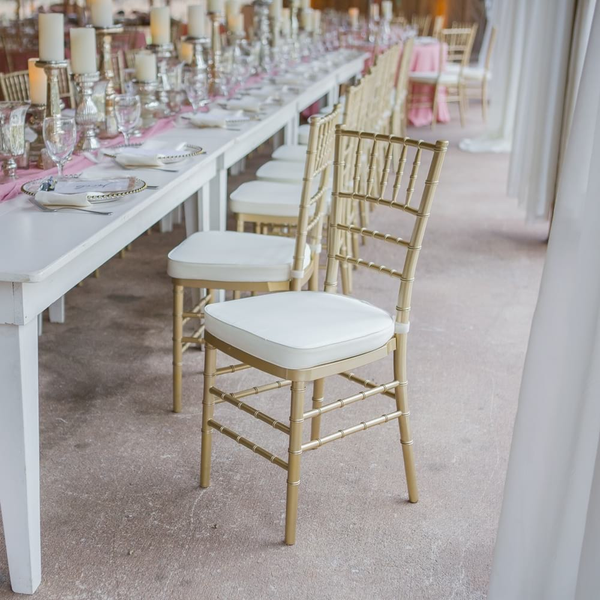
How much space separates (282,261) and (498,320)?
4.50ft

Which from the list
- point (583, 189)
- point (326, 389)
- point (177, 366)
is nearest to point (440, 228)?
point (326, 389)

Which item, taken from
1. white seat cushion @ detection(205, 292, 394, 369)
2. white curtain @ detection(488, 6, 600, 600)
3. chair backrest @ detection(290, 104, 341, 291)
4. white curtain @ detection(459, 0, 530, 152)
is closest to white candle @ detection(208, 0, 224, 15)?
chair backrest @ detection(290, 104, 341, 291)

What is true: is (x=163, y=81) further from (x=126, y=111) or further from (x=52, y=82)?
(x=52, y=82)

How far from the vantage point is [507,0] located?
7.28 m

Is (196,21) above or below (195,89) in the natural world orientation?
above

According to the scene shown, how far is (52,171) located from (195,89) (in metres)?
1.22

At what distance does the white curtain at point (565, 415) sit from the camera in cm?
141

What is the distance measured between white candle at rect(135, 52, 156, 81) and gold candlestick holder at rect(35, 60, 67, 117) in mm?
662

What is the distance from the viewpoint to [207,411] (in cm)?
219

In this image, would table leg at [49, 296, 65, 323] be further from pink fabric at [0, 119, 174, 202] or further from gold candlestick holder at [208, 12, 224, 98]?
gold candlestick holder at [208, 12, 224, 98]

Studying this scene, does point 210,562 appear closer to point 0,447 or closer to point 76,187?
point 0,447

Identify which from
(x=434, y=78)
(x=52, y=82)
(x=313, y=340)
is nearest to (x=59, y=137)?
(x=52, y=82)

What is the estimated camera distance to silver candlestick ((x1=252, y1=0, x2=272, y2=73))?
5129 mm

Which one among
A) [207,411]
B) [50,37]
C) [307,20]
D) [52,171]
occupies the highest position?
[307,20]
